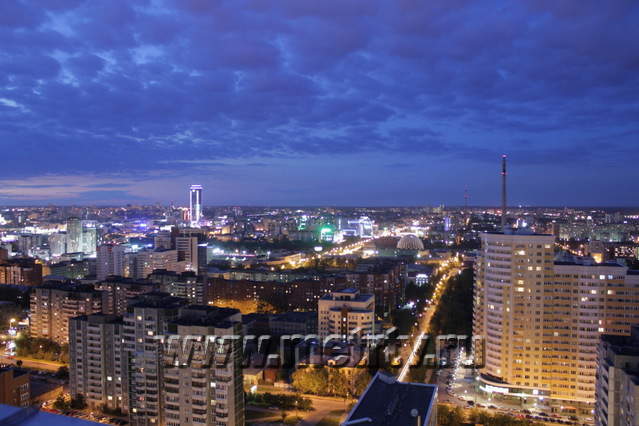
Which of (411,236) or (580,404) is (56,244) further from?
(580,404)

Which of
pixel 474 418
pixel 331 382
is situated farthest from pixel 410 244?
pixel 474 418

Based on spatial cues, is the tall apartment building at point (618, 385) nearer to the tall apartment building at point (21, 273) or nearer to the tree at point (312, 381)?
the tree at point (312, 381)

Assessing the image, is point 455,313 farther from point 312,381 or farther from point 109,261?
point 109,261

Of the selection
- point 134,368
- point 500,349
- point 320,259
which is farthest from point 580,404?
point 320,259

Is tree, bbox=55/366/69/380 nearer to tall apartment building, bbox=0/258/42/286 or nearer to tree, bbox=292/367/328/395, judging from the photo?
tree, bbox=292/367/328/395

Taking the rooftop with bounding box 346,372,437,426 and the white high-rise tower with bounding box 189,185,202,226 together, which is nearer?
the rooftop with bounding box 346,372,437,426

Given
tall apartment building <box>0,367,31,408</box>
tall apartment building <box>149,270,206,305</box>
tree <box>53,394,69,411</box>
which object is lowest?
tree <box>53,394,69,411</box>

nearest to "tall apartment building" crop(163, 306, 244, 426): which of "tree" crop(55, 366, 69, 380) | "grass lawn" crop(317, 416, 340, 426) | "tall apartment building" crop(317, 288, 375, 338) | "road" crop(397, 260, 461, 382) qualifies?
"grass lawn" crop(317, 416, 340, 426)
